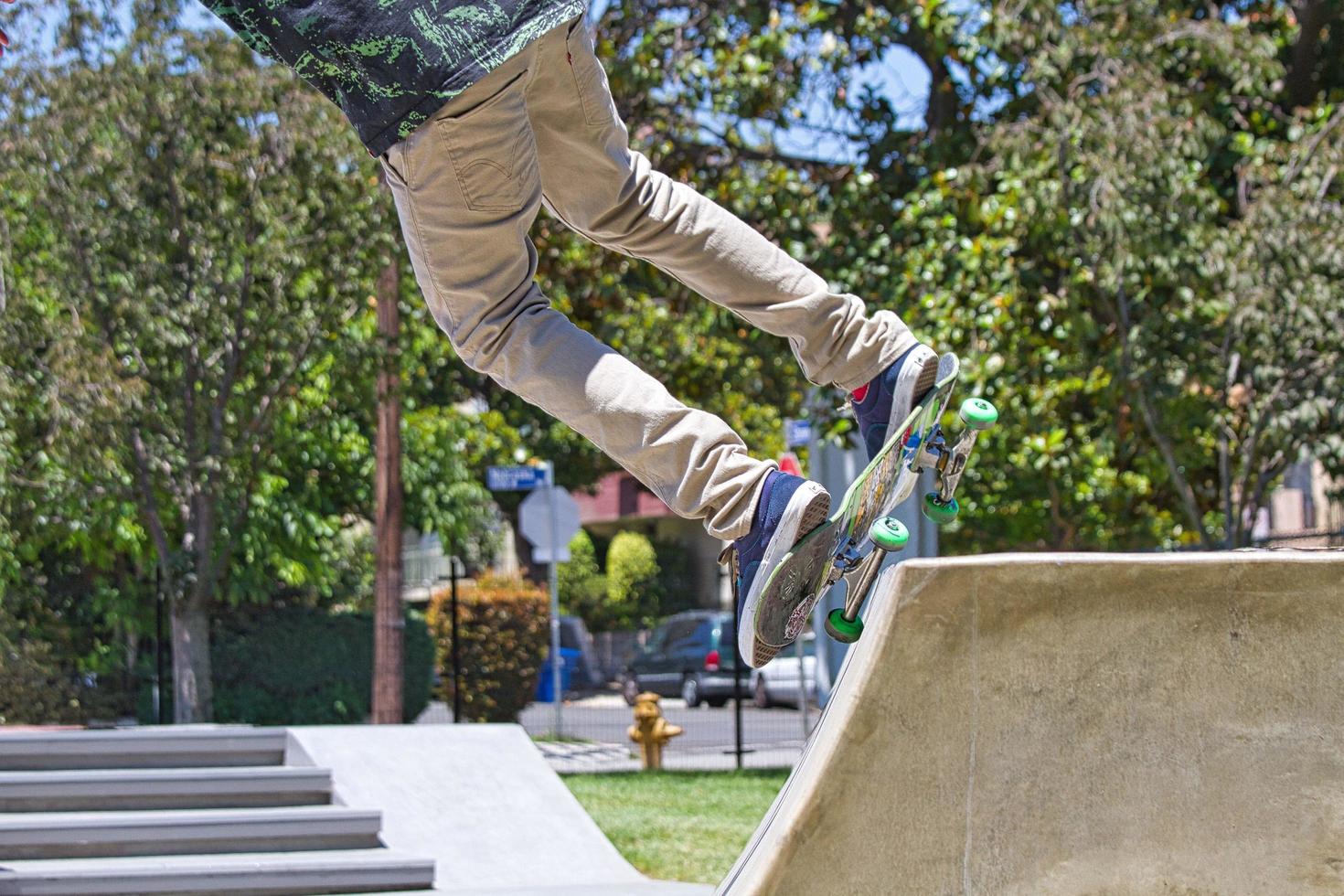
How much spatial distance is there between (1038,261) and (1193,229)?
4.45 feet

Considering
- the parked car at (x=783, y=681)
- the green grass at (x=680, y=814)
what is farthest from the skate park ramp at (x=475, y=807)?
the parked car at (x=783, y=681)

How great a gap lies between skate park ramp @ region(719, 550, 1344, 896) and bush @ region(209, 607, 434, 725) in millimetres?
11864

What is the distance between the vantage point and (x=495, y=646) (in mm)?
16844

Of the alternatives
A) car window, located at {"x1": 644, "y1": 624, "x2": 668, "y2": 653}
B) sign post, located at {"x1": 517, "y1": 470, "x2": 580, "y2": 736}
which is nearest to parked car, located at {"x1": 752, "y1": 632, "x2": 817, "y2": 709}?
car window, located at {"x1": 644, "y1": 624, "x2": 668, "y2": 653}

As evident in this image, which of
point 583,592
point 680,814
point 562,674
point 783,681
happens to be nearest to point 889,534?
point 680,814

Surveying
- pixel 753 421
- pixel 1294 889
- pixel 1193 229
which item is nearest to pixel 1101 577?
pixel 1294 889

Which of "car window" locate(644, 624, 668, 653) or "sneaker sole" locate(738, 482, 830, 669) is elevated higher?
"sneaker sole" locate(738, 482, 830, 669)

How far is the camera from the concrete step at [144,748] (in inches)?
206

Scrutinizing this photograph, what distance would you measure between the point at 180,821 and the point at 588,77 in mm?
3006

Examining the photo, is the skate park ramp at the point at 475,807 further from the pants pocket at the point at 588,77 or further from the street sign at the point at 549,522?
the street sign at the point at 549,522

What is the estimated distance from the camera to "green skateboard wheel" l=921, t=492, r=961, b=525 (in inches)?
132

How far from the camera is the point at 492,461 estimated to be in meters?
22.7

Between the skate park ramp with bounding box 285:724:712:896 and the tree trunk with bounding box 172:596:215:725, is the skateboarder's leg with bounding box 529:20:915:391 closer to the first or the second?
the skate park ramp with bounding box 285:724:712:896

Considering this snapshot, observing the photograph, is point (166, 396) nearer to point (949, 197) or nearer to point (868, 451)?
point (949, 197)
